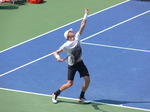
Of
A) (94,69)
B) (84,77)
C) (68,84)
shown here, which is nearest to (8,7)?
(94,69)

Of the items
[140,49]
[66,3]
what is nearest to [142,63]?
[140,49]

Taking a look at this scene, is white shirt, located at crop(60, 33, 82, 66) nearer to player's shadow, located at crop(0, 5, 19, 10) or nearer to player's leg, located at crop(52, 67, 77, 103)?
player's leg, located at crop(52, 67, 77, 103)

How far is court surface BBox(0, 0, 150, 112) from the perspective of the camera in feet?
36.7

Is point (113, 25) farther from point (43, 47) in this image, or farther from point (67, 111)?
point (67, 111)

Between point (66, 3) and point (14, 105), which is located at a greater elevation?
point (66, 3)

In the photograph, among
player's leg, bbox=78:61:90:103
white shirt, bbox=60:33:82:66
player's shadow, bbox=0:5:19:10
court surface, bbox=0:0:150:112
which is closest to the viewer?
white shirt, bbox=60:33:82:66

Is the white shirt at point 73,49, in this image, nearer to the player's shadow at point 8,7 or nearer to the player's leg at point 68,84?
the player's leg at point 68,84

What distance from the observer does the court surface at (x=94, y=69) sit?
11188 millimetres

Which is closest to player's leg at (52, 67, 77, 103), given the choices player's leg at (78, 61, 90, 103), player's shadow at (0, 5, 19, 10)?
player's leg at (78, 61, 90, 103)

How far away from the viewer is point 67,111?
10758mm

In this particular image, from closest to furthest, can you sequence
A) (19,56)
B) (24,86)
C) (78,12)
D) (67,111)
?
(67,111) < (24,86) < (19,56) < (78,12)

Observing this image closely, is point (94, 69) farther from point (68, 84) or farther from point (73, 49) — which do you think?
point (73, 49)

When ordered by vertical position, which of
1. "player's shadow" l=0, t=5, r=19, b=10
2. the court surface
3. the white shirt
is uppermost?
the white shirt

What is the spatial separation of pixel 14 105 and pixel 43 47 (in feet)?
12.6
